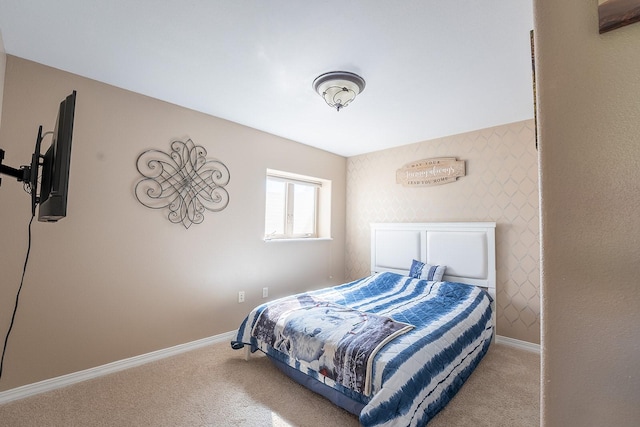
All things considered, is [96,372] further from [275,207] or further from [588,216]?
[588,216]

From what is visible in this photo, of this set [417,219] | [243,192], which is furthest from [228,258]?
[417,219]

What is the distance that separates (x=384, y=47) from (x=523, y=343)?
3.18 m

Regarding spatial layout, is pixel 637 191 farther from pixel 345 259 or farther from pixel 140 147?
pixel 345 259

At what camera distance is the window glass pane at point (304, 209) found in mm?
4125

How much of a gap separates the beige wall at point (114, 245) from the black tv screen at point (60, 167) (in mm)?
1206

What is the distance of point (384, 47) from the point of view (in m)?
1.85

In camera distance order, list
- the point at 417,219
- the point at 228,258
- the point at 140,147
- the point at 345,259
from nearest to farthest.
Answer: the point at 140,147 → the point at 228,258 → the point at 417,219 → the point at 345,259

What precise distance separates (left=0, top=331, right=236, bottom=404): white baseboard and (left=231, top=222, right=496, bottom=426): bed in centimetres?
58

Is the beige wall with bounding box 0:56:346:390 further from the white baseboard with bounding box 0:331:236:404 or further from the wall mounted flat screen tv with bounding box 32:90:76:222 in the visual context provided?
the wall mounted flat screen tv with bounding box 32:90:76:222

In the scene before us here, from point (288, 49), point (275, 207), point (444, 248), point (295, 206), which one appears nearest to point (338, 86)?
point (288, 49)

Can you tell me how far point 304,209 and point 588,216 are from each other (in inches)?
150

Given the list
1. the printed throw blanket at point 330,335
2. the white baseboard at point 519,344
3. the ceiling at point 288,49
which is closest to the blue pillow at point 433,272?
the white baseboard at point 519,344

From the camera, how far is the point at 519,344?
294 centimetres

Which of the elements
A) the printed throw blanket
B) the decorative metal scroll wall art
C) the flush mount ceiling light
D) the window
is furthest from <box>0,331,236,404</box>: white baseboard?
the flush mount ceiling light
